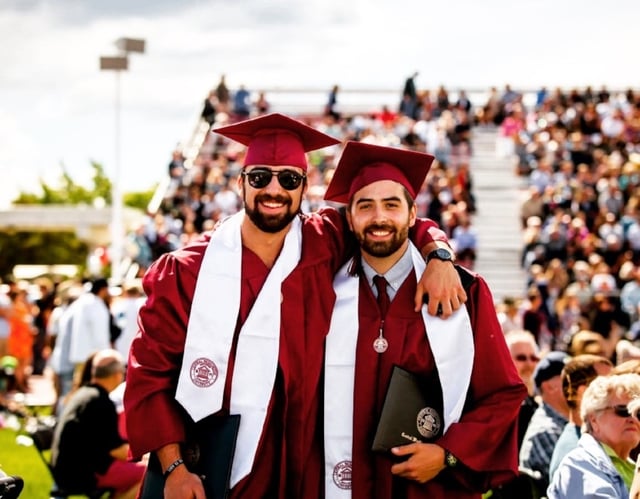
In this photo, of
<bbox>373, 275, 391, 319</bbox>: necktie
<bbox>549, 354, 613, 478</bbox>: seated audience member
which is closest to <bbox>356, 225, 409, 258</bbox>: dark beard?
<bbox>373, 275, 391, 319</bbox>: necktie

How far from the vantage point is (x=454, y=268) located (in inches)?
175

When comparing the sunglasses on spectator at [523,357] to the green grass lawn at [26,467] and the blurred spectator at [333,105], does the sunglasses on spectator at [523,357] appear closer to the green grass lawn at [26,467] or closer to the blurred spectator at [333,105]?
the green grass lawn at [26,467]

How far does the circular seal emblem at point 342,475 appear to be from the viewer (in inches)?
169

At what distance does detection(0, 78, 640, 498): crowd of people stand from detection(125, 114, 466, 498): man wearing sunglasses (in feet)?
0.04

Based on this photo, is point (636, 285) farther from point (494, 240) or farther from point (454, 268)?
point (454, 268)

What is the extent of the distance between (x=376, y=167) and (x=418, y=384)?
2.96 feet

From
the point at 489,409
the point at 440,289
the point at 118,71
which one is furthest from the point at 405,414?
the point at 118,71

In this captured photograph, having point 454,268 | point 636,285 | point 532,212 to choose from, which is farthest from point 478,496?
point 532,212

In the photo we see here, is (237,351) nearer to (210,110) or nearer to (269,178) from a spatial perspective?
(269,178)

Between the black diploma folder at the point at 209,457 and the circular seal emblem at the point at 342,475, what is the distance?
16.2 inches

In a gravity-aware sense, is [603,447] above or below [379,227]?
below

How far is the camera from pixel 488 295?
450 cm

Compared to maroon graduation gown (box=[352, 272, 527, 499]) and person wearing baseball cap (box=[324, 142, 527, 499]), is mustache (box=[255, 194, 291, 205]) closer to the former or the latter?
person wearing baseball cap (box=[324, 142, 527, 499])

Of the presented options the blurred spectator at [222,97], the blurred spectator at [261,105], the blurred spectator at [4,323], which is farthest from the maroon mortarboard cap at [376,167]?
the blurred spectator at [222,97]
